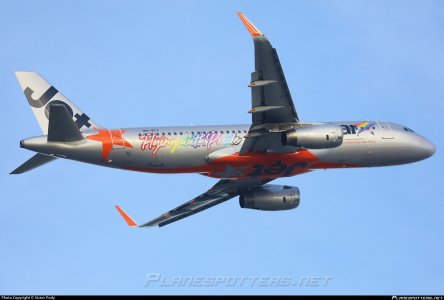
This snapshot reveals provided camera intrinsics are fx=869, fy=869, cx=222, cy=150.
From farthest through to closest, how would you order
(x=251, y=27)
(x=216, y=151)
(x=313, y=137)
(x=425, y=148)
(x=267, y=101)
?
(x=425, y=148), (x=216, y=151), (x=313, y=137), (x=267, y=101), (x=251, y=27)

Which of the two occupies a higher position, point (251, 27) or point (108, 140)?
point (251, 27)

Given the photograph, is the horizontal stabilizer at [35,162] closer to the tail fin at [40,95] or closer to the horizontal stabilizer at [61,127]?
the horizontal stabilizer at [61,127]

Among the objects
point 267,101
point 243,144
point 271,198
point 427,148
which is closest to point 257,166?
point 243,144

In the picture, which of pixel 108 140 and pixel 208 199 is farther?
pixel 208 199

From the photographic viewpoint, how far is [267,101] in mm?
55656

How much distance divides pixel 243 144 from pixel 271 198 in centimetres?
894

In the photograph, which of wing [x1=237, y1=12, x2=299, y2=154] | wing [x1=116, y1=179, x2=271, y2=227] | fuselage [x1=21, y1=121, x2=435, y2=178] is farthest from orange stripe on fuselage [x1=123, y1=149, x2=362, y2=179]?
wing [x1=116, y1=179, x2=271, y2=227]

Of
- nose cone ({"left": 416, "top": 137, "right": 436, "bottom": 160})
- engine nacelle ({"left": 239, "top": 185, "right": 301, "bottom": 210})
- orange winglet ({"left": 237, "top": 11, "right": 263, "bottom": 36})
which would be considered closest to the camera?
orange winglet ({"left": 237, "top": 11, "right": 263, "bottom": 36})

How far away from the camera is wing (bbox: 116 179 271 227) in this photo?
67312mm

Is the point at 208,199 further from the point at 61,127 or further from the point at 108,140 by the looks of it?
the point at 61,127

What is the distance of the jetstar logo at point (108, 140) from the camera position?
5922cm

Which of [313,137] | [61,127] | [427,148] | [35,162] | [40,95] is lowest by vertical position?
[427,148]

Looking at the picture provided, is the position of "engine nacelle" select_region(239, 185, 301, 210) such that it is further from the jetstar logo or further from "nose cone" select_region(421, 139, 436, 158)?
the jetstar logo

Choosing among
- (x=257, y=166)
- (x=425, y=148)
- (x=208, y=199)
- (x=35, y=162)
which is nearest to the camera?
(x=35, y=162)
